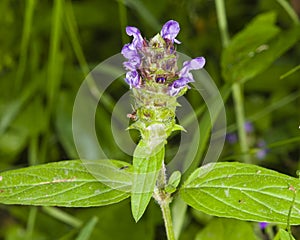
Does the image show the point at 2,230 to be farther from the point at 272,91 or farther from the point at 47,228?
the point at 272,91

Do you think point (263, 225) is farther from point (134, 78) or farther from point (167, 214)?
point (134, 78)

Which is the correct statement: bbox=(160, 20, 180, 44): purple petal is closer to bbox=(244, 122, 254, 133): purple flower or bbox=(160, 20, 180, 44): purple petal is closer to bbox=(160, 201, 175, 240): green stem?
bbox=(160, 201, 175, 240): green stem

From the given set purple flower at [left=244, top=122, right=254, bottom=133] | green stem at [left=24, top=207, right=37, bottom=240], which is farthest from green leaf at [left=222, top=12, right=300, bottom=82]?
green stem at [left=24, top=207, right=37, bottom=240]

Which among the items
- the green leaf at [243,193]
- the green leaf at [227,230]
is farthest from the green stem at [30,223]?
the green leaf at [243,193]

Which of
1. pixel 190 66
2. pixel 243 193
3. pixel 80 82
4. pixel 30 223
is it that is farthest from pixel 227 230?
pixel 80 82

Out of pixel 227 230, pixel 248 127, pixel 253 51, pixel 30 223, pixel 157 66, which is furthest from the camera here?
pixel 248 127

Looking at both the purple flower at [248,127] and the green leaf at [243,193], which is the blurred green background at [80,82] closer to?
the purple flower at [248,127]
